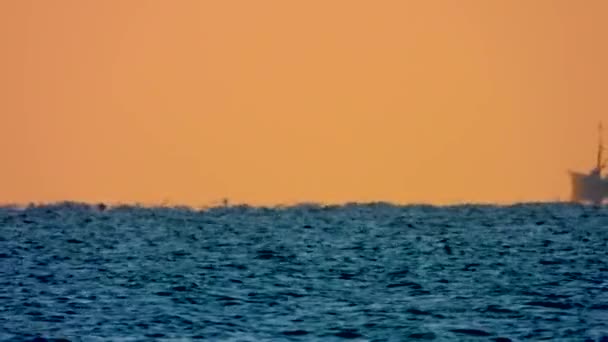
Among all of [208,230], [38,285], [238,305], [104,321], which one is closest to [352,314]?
[238,305]

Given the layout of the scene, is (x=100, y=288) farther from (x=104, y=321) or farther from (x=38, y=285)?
(x=104, y=321)

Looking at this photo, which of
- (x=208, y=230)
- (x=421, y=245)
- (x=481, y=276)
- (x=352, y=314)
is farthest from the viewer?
(x=208, y=230)

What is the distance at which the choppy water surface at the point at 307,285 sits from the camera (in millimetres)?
46156

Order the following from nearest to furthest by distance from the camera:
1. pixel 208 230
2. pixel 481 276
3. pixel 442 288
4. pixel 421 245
Result: pixel 442 288
pixel 481 276
pixel 421 245
pixel 208 230

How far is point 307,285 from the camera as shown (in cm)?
5928

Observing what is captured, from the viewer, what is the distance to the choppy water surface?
46156mm

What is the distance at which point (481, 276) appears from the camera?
63.0 meters

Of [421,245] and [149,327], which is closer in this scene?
[149,327]

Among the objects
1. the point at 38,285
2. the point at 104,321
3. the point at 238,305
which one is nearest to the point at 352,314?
the point at 238,305

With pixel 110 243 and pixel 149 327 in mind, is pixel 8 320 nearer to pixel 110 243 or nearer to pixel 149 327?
pixel 149 327

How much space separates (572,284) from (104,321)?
64.3 feet

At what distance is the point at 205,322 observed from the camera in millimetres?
47562

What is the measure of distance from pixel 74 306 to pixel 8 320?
409 cm

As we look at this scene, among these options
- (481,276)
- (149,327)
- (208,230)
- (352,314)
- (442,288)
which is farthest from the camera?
(208,230)
